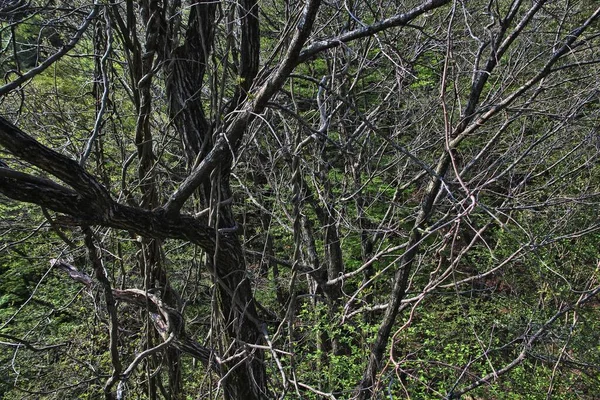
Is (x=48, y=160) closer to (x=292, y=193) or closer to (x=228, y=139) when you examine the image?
(x=228, y=139)

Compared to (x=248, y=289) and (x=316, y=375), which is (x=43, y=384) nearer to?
(x=316, y=375)

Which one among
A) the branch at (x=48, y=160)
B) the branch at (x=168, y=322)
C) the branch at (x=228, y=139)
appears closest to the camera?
the branch at (x=48, y=160)

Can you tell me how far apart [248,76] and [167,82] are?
0.46 meters

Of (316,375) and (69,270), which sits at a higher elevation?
(69,270)

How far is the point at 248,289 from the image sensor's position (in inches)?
106

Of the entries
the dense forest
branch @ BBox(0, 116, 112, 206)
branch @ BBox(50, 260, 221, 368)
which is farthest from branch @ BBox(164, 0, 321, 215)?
branch @ BBox(50, 260, 221, 368)

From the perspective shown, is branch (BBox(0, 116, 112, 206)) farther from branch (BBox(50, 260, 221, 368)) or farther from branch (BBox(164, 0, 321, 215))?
branch (BBox(50, 260, 221, 368))

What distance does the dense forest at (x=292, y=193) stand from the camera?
2021mm

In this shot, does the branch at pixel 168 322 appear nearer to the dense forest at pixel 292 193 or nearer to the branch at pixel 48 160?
the dense forest at pixel 292 193

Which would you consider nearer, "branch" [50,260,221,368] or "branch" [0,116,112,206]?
"branch" [0,116,112,206]

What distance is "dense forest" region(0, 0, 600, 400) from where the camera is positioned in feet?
6.63

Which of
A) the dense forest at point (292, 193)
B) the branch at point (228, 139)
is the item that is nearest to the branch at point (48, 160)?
the dense forest at point (292, 193)

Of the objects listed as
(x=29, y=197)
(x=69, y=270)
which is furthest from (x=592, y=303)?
(x=29, y=197)

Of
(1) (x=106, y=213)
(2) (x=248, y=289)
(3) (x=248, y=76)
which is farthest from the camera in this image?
(2) (x=248, y=289)
